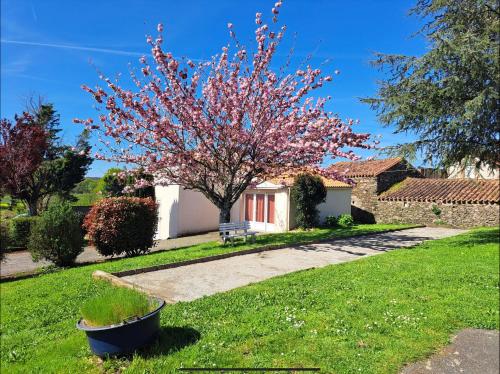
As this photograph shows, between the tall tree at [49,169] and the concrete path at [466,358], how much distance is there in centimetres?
2390

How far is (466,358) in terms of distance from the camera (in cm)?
339

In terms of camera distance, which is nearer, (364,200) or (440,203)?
(440,203)

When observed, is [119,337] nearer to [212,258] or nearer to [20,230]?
[212,258]

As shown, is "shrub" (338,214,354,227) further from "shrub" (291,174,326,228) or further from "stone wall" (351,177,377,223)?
"stone wall" (351,177,377,223)

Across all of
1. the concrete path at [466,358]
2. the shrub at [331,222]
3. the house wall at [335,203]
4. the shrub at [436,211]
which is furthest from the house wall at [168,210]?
the concrete path at [466,358]

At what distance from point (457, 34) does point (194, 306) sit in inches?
340

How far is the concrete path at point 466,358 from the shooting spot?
10.3 ft

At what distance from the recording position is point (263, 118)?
39.6 feet

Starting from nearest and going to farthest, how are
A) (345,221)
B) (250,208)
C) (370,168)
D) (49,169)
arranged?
(345,221) → (250,208) → (370,168) → (49,169)

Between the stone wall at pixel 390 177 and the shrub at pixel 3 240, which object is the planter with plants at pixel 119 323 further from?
the stone wall at pixel 390 177

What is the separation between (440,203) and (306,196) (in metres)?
7.18

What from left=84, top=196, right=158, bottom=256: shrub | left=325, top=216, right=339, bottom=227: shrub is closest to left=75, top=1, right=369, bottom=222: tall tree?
left=84, top=196, right=158, bottom=256: shrub

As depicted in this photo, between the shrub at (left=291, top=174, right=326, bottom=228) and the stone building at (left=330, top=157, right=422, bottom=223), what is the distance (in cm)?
418

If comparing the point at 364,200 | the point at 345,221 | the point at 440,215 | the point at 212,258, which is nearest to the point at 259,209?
the point at 345,221
